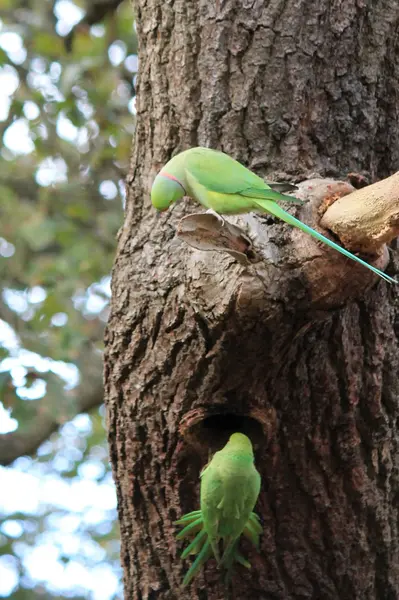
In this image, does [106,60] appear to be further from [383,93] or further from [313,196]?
[313,196]

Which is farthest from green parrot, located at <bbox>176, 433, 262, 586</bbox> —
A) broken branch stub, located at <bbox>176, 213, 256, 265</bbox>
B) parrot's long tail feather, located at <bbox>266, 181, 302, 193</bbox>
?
parrot's long tail feather, located at <bbox>266, 181, 302, 193</bbox>

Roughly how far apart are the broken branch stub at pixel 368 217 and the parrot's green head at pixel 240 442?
0.53 m

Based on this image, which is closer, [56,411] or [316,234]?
[316,234]

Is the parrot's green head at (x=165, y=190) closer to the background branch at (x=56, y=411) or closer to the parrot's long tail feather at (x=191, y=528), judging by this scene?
the parrot's long tail feather at (x=191, y=528)

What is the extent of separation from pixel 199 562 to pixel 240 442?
351 mm

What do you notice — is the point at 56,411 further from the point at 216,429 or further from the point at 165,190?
the point at 165,190

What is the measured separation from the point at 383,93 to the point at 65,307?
2.32 metres

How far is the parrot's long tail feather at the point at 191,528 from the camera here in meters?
1.76

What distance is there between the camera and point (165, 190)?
1.53m

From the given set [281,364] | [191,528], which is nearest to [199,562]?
[191,528]

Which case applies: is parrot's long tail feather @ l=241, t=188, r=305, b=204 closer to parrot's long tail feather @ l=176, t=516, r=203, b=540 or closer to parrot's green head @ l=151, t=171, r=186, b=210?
parrot's green head @ l=151, t=171, r=186, b=210

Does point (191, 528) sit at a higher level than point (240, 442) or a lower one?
lower

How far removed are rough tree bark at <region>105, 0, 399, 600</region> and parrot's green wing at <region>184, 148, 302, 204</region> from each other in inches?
9.6

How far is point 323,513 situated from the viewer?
178cm
